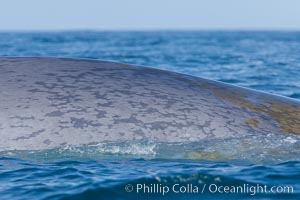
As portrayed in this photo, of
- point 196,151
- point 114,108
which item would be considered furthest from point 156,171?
point 114,108

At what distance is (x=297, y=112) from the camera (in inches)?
328

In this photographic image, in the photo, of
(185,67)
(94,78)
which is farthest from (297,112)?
(185,67)

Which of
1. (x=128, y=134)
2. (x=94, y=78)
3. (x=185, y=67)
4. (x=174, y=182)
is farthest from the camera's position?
(x=185, y=67)

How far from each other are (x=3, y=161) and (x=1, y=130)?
31 centimetres

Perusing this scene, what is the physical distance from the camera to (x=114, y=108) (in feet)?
25.2

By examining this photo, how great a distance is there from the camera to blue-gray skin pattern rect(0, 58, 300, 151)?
7449 mm

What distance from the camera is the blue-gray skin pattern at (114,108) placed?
24.4 ft

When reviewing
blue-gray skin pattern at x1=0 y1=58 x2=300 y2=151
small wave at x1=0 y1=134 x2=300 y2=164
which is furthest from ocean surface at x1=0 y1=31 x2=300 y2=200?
blue-gray skin pattern at x1=0 y1=58 x2=300 y2=151

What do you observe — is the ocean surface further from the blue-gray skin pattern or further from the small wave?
the blue-gray skin pattern

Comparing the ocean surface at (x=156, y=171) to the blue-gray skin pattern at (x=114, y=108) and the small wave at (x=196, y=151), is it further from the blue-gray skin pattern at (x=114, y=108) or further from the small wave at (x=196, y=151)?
the blue-gray skin pattern at (x=114, y=108)

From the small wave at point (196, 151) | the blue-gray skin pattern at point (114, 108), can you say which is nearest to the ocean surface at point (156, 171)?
the small wave at point (196, 151)

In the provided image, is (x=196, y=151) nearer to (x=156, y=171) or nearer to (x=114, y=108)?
(x=156, y=171)

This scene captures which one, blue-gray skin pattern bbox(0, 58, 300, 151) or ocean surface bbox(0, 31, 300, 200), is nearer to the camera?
ocean surface bbox(0, 31, 300, 200)

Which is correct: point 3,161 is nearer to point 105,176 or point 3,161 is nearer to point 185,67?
point 105,176
